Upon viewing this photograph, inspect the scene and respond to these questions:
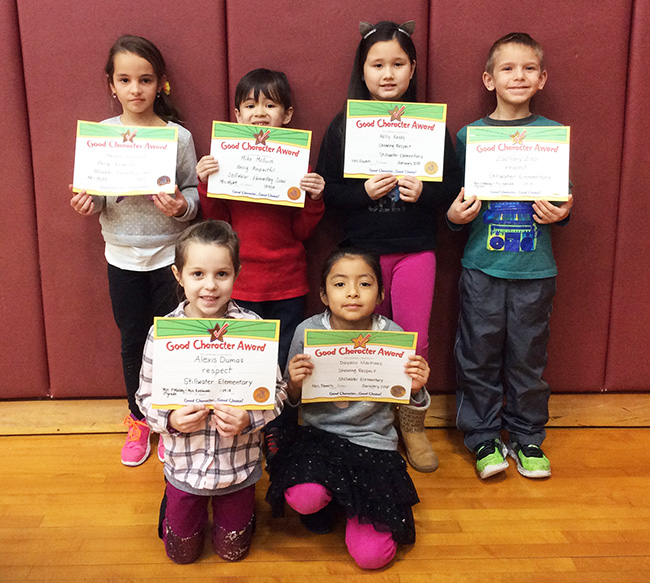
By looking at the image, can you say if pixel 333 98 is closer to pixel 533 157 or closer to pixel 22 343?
pixel 533 157

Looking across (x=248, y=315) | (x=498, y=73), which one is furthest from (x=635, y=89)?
(x=248, y=315)

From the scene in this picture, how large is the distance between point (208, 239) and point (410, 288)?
0.75 meters

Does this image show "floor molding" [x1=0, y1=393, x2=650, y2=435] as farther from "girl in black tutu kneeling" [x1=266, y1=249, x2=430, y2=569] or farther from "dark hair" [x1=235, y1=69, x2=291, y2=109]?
"dark hair" [x1=235, y1=69, x2=291, y2=109]

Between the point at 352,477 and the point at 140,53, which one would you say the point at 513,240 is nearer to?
the point at 352,477

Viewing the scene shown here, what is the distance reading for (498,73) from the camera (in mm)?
1852

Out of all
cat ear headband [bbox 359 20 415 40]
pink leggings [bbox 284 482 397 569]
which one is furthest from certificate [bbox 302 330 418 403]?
cat ear headband [bbox 359 20 415 40]

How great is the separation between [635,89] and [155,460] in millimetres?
2137

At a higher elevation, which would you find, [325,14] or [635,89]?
[325,14]

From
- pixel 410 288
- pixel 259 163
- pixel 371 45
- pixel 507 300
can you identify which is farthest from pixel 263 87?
pixel 507 300

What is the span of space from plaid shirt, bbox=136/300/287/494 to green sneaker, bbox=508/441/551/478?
0.92 meters

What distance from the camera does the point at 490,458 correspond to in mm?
1897

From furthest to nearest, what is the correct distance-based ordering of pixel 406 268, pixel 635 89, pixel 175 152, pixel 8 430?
pixel 8 430 < pixel 635 89 < pixel 406 268 < pixel 175 152

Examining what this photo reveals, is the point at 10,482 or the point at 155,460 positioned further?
the point at 155,460

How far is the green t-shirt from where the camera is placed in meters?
1.85
